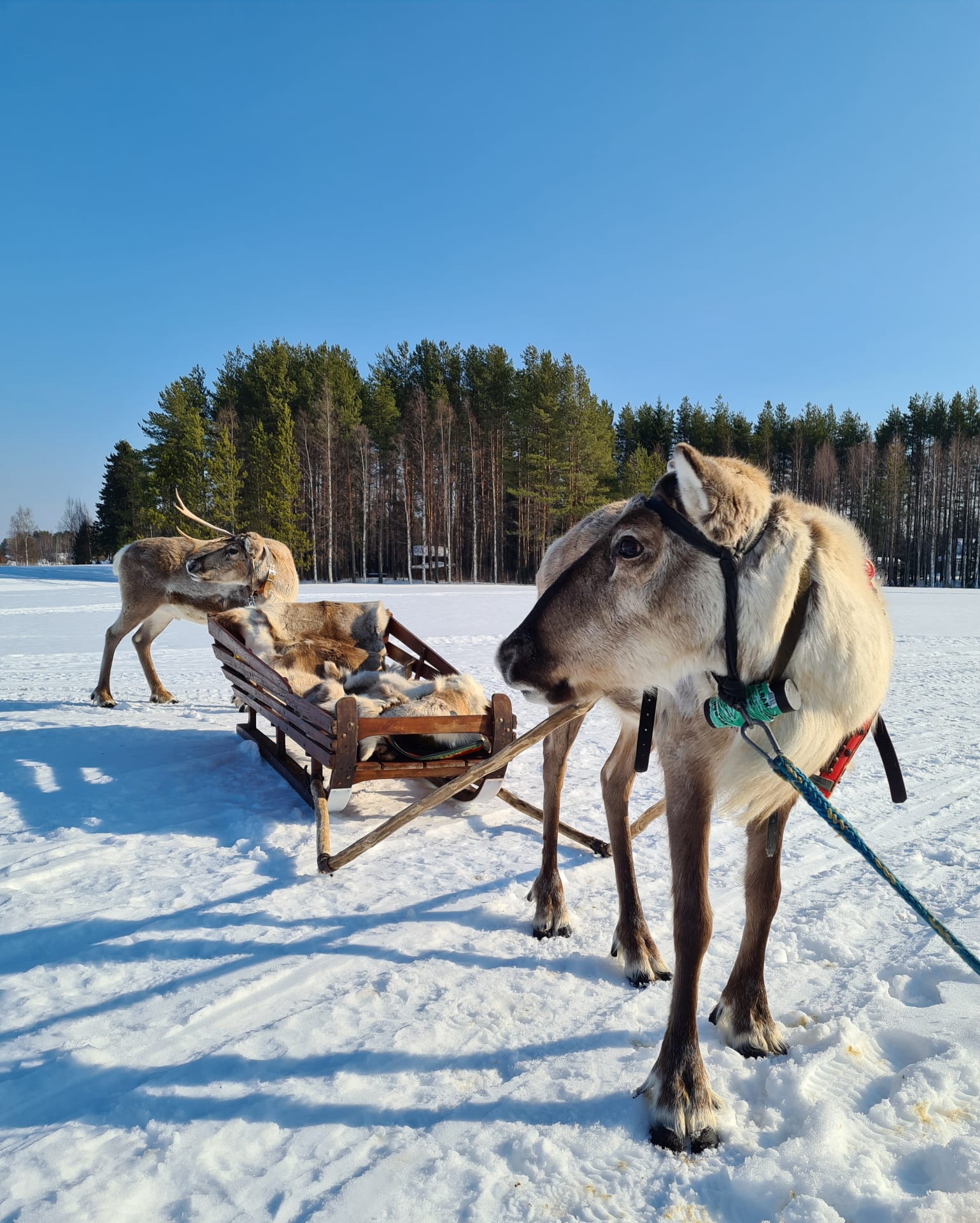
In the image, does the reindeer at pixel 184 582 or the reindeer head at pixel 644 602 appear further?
the reindeer at pixel 184 582

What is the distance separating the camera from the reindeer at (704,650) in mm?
1857

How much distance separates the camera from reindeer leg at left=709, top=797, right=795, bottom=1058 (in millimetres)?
2387

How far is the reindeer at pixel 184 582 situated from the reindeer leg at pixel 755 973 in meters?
6.26

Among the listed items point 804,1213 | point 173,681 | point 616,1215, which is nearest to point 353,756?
point 616,1215

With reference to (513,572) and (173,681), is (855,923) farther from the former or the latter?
(513,572)

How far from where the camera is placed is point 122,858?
3928 mm

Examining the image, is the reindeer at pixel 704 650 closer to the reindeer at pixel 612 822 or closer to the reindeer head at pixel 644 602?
the reindeer head at pixel 644 602

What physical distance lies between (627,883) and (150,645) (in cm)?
760

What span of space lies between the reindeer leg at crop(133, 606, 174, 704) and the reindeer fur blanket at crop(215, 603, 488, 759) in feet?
9.63

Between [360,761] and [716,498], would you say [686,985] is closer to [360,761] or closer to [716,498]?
[716,498]

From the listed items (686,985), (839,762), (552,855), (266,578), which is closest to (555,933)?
(552,855)

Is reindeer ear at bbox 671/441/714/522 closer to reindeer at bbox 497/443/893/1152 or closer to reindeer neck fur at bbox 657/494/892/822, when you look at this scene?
reindeer at bbox 497/443/893/1152

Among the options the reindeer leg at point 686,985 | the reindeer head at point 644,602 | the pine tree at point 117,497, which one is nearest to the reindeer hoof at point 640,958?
the reindeer leg at point 686,985

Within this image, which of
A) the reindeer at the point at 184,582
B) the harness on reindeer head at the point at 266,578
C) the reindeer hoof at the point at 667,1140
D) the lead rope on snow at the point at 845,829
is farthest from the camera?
the reindeer at the point at 184,582
